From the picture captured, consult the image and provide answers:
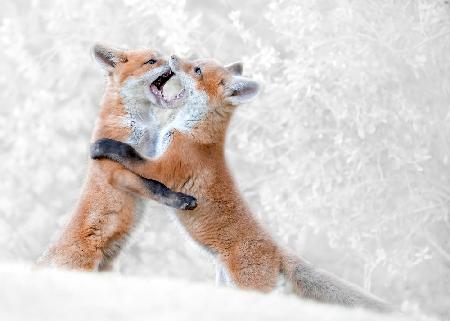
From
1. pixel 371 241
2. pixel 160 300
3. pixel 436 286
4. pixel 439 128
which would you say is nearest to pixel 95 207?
pixel 160 300

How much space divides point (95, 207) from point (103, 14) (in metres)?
10.6

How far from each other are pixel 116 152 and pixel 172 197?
0.44 m

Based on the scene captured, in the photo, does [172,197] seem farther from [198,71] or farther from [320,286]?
[198,71]

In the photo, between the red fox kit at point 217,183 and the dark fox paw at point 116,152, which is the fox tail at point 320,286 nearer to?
the red fox kit at point 217,183

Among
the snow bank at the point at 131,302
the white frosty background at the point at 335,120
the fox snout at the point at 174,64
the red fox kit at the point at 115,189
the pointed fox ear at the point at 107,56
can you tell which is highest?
the snow bank at the point at 131,302

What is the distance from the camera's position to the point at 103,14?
50.6ft

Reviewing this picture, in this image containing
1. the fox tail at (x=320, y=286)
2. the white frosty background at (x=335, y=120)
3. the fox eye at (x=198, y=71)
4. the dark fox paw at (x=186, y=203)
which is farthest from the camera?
the white frosty background at (x=335, y=120)

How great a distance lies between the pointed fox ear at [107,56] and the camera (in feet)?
19.4

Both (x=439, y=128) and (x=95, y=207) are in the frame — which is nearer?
(x=95, y=207)

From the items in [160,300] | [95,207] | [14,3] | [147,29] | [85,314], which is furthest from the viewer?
[14,3]

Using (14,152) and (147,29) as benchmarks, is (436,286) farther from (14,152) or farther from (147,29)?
(14,152)

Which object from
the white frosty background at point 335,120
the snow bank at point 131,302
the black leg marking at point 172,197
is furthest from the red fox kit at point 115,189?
the white frosty background at point 335,120

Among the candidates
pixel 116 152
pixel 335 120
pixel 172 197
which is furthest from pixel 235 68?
pixel 335 120

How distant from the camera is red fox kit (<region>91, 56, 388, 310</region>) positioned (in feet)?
16.5
